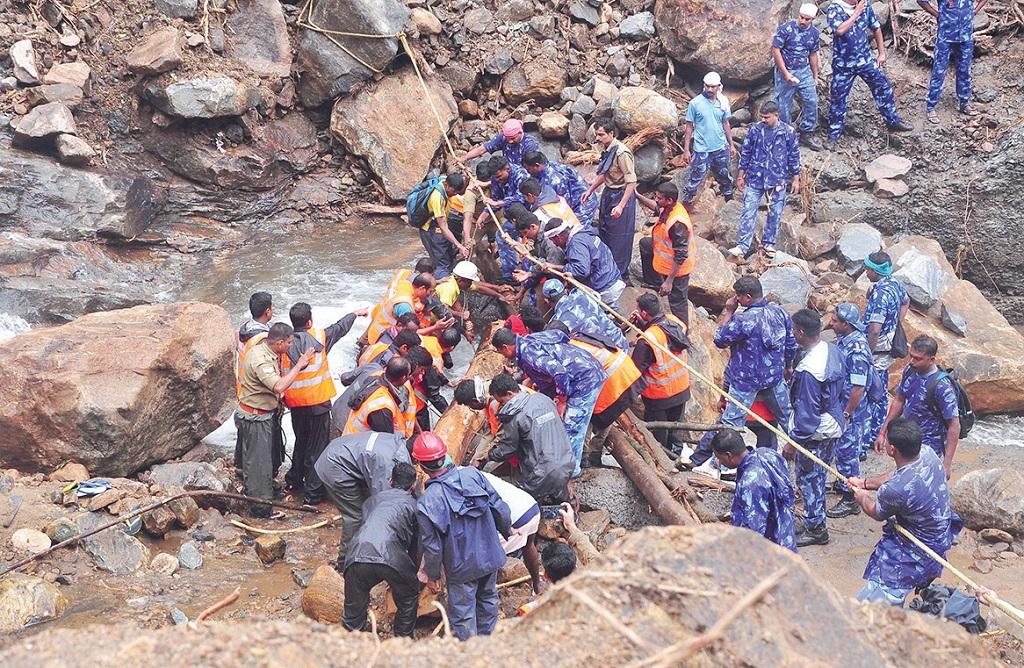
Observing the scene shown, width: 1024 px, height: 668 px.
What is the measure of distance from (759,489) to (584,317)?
7.17 ft

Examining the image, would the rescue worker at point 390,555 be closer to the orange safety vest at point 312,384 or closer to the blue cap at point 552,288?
the orange safety vest at point 312,384

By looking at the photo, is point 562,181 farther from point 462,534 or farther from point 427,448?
point 462,534

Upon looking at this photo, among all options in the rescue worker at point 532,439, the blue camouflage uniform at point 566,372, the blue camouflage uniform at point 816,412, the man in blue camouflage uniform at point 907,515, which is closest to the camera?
the man in blue camouflage uniform at point 907,515

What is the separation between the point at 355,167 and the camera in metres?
12.4

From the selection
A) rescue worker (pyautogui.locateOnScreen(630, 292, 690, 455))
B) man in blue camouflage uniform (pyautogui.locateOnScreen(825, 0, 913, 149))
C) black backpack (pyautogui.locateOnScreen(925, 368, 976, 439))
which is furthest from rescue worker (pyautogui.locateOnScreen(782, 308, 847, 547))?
man in blue camouflage uniform (pyautogui.locateOnScreen(825, 0, 913, 149))

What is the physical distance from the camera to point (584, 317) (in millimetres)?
7250

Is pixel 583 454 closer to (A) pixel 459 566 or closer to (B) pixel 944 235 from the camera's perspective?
(A) pixel 459 566

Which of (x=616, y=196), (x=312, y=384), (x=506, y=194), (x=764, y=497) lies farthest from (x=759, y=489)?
(x=506, y=194)

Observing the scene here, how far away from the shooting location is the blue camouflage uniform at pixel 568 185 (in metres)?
8.88

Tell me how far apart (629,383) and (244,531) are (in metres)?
2.85

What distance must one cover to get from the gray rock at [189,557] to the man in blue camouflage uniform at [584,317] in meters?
2.96

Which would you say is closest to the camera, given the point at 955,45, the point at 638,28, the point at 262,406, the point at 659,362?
the point at 262,406

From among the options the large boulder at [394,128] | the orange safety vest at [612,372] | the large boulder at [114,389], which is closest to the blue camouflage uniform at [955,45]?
the large boulder at [394,128]

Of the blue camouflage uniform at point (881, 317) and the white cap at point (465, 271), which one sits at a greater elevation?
the white cap at point (465, 271)
